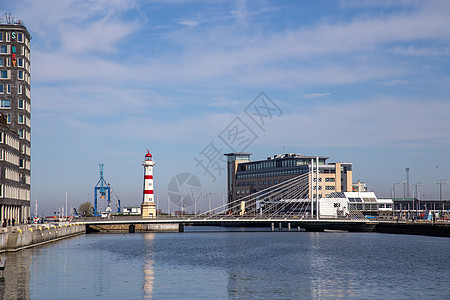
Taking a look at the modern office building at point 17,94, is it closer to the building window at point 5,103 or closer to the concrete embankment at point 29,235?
the building window at point 5,103

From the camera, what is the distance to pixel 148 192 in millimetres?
162000

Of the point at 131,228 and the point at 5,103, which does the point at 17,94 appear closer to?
the point at 5,103

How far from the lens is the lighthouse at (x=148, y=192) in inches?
6314

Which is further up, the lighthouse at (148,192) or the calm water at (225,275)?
the lighthouse at (148,192)

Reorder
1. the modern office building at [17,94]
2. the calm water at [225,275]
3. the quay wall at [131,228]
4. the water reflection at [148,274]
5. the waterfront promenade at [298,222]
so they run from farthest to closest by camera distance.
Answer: the quay wall at [131,228], the waterfront promenade at [298,222], the modern office building at [17,94], the water reflection at [148,274], the calm water at [225,275]

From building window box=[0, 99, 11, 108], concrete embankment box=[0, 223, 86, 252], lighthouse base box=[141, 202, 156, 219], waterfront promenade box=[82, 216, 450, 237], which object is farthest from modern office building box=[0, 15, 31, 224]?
lighthouse base box=[141, 202, 156, 219]

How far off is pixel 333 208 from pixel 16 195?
349 feet

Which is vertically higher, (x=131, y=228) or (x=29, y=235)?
(x=29, y=235)

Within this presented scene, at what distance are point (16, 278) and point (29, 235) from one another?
121 ft

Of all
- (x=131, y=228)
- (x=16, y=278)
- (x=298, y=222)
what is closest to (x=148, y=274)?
(x=16, y=278)

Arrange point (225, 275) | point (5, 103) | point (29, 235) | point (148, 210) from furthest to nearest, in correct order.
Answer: point (148, 210) → point (5, 103) → point (29, 235) → point (225, 275)

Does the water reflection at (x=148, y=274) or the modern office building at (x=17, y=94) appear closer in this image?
the water reflection at (x=148, y=274)

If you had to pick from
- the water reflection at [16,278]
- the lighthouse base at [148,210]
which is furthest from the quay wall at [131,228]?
the water reflection at [16,278]

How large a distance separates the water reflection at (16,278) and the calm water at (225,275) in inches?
2.8
